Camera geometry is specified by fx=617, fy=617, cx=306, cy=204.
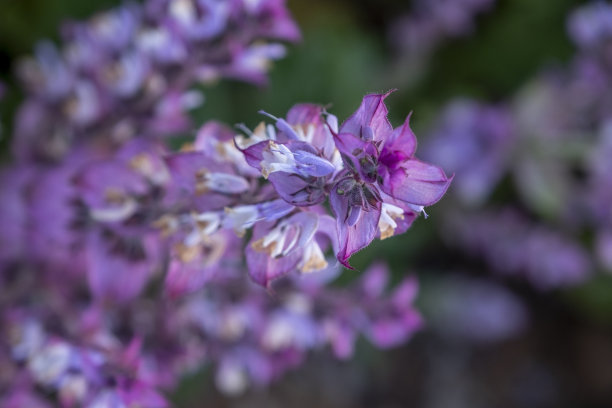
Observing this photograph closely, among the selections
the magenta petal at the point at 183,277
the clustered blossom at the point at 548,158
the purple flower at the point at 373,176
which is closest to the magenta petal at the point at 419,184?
the purple flower at the point at 373,176

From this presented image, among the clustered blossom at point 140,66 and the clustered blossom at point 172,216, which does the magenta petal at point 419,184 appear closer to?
the clustered blossom at point 172,216

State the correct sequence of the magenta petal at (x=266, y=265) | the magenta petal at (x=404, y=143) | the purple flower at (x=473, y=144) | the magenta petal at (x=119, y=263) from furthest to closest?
1. the purple flower at (x=473, y=144)
2. the magenta petal at (x=119, y=263)
3. the magenta petal at (x=266, y=265)
4. the magenta petal at (x=404, y=143)

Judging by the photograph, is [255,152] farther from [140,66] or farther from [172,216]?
[140,66]

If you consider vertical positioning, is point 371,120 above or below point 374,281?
above

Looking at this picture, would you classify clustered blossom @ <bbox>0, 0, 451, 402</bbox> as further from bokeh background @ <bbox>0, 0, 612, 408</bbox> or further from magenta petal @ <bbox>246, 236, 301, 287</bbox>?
bokeh background @ <bbox>0, 0, 612, 408</bbox>

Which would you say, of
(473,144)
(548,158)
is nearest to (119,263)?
(473,144)

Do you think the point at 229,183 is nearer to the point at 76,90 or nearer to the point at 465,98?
the point at 76,90

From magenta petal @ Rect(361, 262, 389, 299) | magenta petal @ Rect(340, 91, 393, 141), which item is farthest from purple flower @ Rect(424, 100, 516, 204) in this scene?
magenta petal @ Rect(340, 91, 393, 141)

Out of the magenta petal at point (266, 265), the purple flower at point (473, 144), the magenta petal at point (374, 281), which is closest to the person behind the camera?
the magenta petal at point (266, 265)
